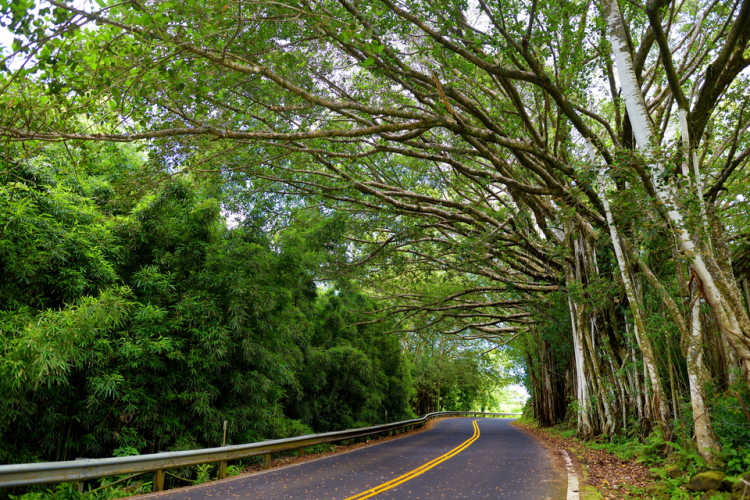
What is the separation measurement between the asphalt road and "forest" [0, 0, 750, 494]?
1.65m

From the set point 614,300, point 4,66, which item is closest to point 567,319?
point 614,300

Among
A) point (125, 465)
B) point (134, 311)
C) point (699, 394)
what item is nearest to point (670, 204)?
point (699, 394)

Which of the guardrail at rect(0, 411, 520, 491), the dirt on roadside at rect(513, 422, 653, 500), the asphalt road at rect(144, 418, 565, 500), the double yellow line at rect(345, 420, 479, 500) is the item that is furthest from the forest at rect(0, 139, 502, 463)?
the dirt on roadside at rect(513, 422, 653, 500)

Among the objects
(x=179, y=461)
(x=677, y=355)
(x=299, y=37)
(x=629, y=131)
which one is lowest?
(x=179, y=461)

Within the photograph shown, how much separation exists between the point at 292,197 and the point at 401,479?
7542mm

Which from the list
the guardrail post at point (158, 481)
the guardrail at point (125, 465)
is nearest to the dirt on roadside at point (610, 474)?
the guardrail at point (125, 465)

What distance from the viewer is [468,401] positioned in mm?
46000

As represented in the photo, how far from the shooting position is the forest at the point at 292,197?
18.3 ft

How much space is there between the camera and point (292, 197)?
12383mm

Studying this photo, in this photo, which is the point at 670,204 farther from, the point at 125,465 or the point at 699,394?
the point at 125,465

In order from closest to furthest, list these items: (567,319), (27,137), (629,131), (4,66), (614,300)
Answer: (4,66) → (27,137) → (629,131) → (614,300) → (567,319)

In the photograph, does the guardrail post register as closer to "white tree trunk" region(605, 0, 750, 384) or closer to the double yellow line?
the double yellow line

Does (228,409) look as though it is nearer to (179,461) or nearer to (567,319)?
(179,461)

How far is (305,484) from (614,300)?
811 centimetres
